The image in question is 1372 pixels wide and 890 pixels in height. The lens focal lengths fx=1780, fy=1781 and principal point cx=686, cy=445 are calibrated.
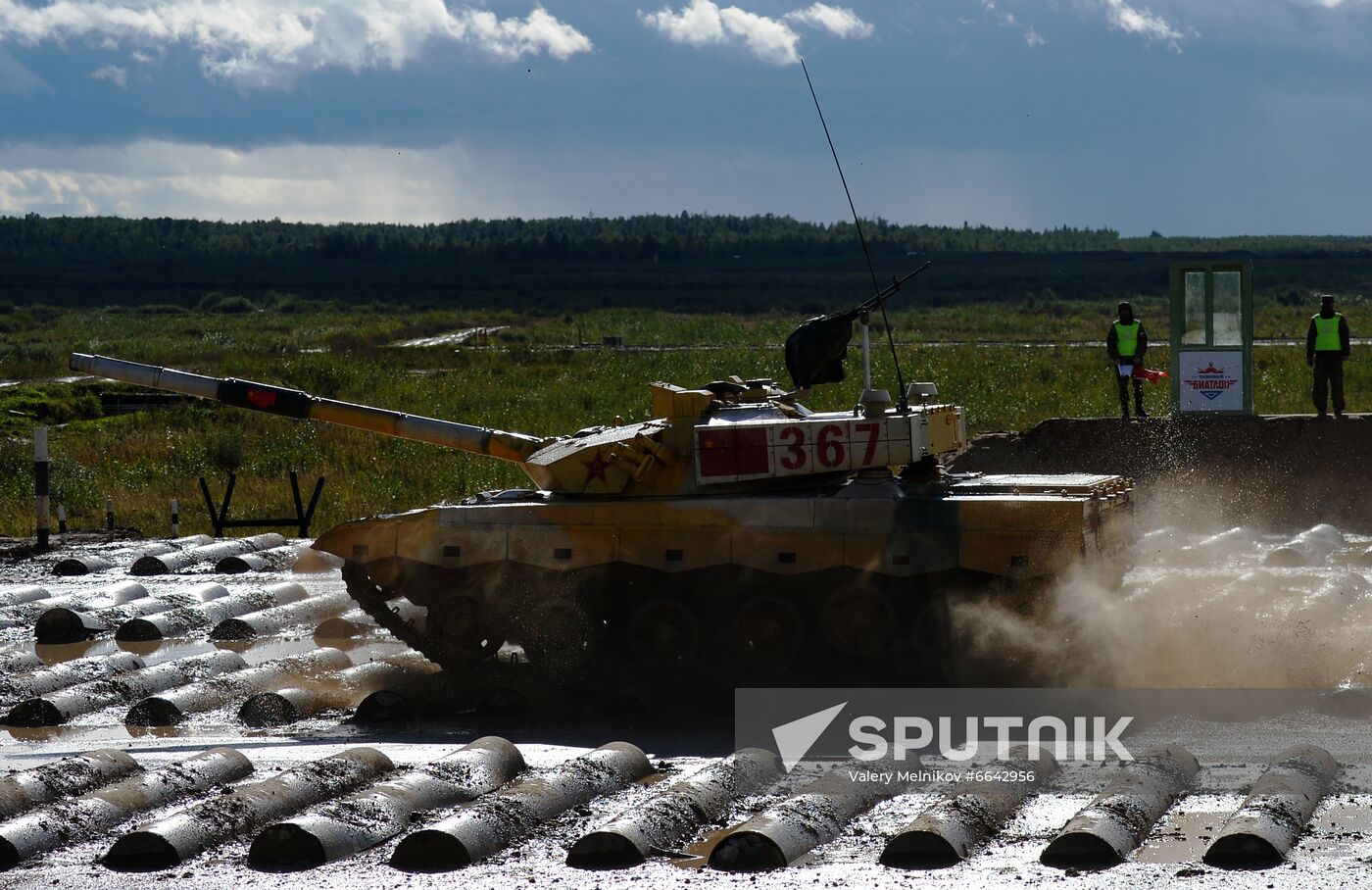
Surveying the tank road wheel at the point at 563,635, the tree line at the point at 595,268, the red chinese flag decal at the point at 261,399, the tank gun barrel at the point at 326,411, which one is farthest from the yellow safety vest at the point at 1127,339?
the tree line at the point at 595,268

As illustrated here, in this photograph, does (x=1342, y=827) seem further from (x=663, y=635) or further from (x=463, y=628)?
(x=463, y=628)

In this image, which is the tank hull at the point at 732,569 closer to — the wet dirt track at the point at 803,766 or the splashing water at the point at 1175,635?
the splashing water at the point at 1175,635

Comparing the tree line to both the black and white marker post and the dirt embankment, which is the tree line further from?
the black and white marker post

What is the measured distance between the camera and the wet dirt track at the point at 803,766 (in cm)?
924

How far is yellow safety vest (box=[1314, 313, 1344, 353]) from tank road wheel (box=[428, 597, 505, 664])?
14.3m

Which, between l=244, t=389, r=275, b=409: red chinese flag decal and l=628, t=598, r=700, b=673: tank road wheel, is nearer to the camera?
l=628, t=598, r=700, b=673: tank road wheel

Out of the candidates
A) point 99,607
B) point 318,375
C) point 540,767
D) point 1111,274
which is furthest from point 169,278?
point 540,767

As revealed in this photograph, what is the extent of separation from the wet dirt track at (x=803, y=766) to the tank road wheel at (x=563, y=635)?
883mm

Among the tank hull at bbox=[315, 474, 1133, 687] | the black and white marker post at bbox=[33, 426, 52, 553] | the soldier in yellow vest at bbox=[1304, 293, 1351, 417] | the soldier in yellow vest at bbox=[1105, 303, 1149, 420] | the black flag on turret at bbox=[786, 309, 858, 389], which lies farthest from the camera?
the soldier in yellow vest at bbox=[1105, 303, 1149, 420]

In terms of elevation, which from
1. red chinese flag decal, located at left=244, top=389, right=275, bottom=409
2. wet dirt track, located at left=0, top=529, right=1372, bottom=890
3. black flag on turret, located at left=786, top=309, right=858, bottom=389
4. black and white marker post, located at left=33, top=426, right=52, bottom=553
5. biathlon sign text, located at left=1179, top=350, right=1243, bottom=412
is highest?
black flag on turret, located at left=786, top=309, right=858, bottom=389

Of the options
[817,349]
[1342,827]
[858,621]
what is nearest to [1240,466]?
[817,349]

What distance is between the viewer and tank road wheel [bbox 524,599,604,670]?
1452cm

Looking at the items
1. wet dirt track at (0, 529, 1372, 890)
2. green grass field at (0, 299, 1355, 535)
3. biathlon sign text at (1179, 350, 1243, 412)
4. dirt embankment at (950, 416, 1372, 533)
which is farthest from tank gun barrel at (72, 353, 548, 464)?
biathlon sign text at (1179, 350, 1243, 412)

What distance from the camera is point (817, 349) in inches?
587
